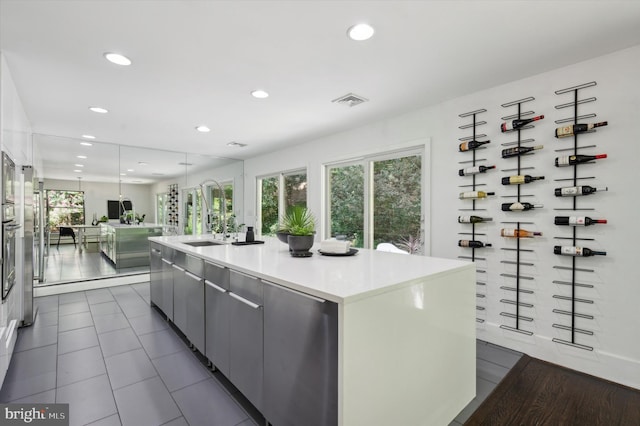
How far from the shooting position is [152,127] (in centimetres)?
418

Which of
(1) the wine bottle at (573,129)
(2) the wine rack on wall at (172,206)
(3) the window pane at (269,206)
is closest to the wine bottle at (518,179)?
(1) the wine bottle at (573,129)

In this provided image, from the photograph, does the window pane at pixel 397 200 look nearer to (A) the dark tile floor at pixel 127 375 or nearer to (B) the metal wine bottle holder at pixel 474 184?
(B) the metal wine bottle holder at pixel 474 184

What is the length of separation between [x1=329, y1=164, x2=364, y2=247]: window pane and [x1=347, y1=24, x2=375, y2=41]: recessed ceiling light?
2.33 metres

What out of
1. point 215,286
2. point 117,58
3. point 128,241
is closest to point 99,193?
point 128,241

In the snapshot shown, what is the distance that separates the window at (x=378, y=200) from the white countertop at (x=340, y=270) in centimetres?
150

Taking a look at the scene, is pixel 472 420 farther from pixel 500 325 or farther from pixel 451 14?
pixel 451 14

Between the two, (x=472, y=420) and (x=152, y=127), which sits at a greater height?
(x=152, y=127)

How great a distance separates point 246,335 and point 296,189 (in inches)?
156

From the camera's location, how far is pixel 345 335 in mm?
1148

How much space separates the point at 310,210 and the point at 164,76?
2.91 m

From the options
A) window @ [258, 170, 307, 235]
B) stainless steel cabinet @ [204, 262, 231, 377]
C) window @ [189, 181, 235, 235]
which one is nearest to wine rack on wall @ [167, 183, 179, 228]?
window @ [189, 181, 235, 235]

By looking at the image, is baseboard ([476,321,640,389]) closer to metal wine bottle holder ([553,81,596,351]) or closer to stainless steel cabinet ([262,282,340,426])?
metal wine bottle holder ([553,81,596,351])

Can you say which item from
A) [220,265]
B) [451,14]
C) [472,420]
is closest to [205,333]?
[220,265]

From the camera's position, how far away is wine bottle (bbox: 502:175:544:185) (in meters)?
2.57
